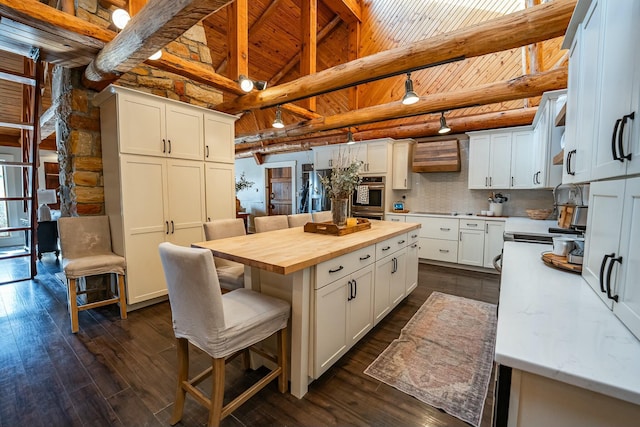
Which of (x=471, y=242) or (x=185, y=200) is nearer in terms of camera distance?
(x=185, y=200)

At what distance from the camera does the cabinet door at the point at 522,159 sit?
419cm

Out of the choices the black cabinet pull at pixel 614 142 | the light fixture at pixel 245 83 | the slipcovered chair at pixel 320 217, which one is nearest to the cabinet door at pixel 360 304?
the slipcovered chair at pixel 320 217

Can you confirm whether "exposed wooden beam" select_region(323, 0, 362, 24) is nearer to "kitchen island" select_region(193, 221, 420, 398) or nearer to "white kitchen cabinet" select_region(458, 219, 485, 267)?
"white kitchen cabinet" select_region(458, 219, 485, 267)

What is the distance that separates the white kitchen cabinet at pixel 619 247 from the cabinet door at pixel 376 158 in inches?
162

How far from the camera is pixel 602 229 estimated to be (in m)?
1.14

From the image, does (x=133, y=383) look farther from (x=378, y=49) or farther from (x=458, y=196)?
(x=378, y=49)

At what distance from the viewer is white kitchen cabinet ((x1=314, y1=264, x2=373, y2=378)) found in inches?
68.5

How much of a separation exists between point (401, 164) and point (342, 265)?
3.98m

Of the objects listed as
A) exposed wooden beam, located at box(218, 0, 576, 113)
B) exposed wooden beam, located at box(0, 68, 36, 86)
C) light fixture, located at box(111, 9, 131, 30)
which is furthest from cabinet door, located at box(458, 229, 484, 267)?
exposed wooden beam, located at box(0, 68, 36, 86)

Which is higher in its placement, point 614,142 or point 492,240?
point 614,142

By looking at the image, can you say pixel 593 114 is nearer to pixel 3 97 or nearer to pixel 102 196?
pixel 102 196

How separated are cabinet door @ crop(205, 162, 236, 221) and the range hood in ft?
11.3

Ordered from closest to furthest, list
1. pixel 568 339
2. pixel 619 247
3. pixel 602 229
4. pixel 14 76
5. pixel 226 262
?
pixel 568 339, pixel 619 247, pixel 602 229, pixel 226 262, pixel 14 76

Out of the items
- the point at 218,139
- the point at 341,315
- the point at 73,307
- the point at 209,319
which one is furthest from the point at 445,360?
the point at 218,139
